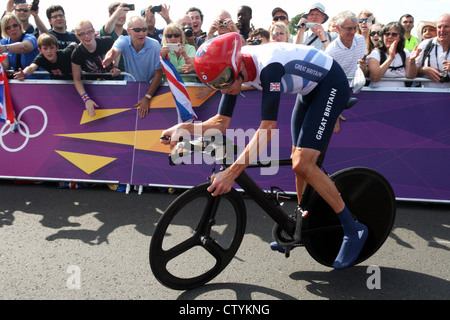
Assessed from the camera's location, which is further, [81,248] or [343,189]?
[81,248]

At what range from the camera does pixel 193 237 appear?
3197 millimetres

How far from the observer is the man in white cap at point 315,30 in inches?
229

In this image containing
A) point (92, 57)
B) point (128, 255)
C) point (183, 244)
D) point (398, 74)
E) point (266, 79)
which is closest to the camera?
point (266, 79)

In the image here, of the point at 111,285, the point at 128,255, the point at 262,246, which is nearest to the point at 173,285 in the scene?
the point at 111,285

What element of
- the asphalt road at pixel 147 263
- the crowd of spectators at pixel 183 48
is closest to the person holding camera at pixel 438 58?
the crowd of spectators at pixel 183 48

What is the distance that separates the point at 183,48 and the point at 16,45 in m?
2.60

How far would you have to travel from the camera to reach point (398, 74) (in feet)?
17.5

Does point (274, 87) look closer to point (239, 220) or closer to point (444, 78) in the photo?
point (239, 220)

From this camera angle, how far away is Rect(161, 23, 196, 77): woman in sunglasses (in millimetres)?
5348

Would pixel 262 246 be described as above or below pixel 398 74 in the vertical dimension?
below

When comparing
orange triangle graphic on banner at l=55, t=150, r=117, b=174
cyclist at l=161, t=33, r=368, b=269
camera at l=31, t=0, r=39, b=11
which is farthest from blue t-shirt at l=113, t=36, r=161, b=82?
cyclist at l=161, t=33, r=368, b=269

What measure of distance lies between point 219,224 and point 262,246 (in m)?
0.53

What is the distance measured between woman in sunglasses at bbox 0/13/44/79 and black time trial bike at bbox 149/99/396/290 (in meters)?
4.02
